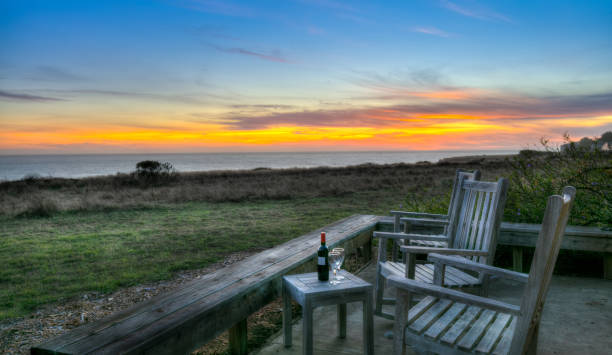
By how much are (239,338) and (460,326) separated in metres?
Answer: 1.52

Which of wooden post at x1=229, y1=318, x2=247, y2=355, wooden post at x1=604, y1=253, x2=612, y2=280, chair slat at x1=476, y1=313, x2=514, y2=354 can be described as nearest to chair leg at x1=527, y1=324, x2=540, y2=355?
chair slat at x1=476, y1=313, x2=514, y2=354

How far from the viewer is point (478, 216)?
3.22m

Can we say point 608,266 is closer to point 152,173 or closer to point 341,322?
point 341,322

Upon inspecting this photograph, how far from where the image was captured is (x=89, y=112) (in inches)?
789

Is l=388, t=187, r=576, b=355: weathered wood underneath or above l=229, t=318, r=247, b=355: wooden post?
above

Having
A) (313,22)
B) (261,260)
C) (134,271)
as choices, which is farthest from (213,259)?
(313,22)

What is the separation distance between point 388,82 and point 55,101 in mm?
15794

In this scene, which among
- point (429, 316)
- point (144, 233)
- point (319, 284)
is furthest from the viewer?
point (144, 233)

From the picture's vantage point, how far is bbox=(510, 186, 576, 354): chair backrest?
4.60ft

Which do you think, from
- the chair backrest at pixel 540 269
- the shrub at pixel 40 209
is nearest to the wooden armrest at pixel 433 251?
the chair backrest at pixel 540 269

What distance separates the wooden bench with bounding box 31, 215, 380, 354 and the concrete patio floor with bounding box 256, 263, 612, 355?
482 millimetres

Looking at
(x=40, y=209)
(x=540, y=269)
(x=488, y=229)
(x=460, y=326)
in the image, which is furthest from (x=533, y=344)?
(x=40, y=209)

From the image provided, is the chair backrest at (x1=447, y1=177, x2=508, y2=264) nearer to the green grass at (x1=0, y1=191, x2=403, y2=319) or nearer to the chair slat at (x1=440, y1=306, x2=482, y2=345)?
the chair slat at (x1=440, y1=306, x2=482, y2=345)

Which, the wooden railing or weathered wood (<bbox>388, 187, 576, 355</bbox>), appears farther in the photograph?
the wooden railing
